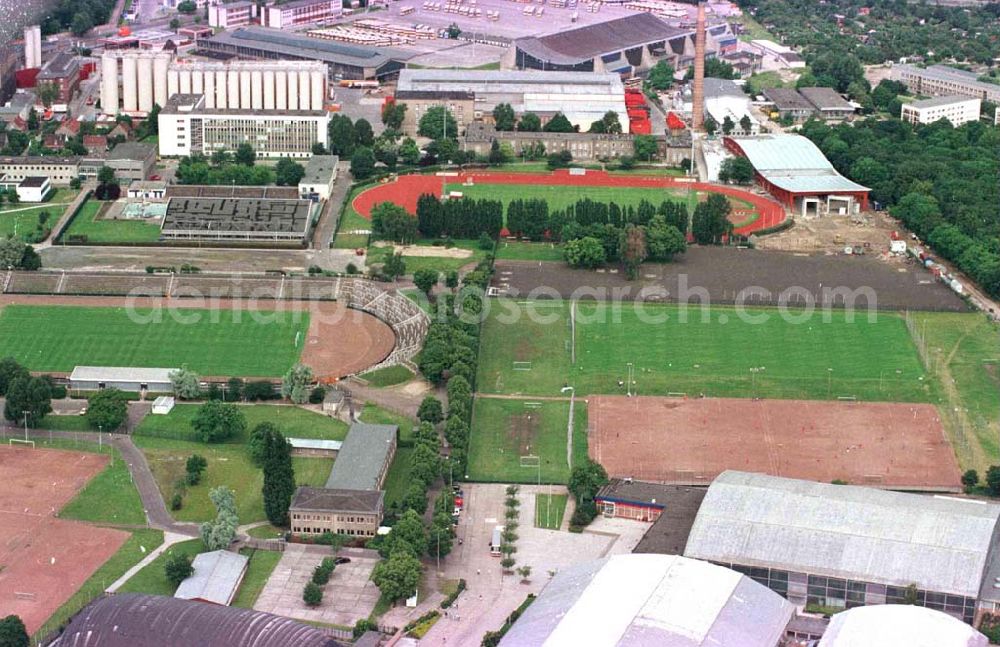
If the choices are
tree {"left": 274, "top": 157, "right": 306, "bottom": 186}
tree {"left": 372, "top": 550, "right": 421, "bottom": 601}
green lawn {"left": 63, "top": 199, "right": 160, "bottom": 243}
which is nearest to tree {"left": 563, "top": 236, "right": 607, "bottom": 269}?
tree {"left": 274, "top": 157, "right": 306, "bottom": 186}

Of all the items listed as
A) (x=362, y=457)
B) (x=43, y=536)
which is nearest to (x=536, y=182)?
(x=362, y=457)

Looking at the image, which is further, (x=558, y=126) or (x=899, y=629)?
(x=558, y=126)

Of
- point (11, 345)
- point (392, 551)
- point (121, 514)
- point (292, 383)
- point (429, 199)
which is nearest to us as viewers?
point (392, 551)

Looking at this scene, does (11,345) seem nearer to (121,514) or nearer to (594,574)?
(121,514)

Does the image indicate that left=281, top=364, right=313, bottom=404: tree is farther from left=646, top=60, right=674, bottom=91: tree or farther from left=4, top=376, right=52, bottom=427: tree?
left=646, top=60, right=674, bottom=91: tree

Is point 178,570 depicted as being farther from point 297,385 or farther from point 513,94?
point 513,94

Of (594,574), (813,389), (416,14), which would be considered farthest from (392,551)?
(416,14)
